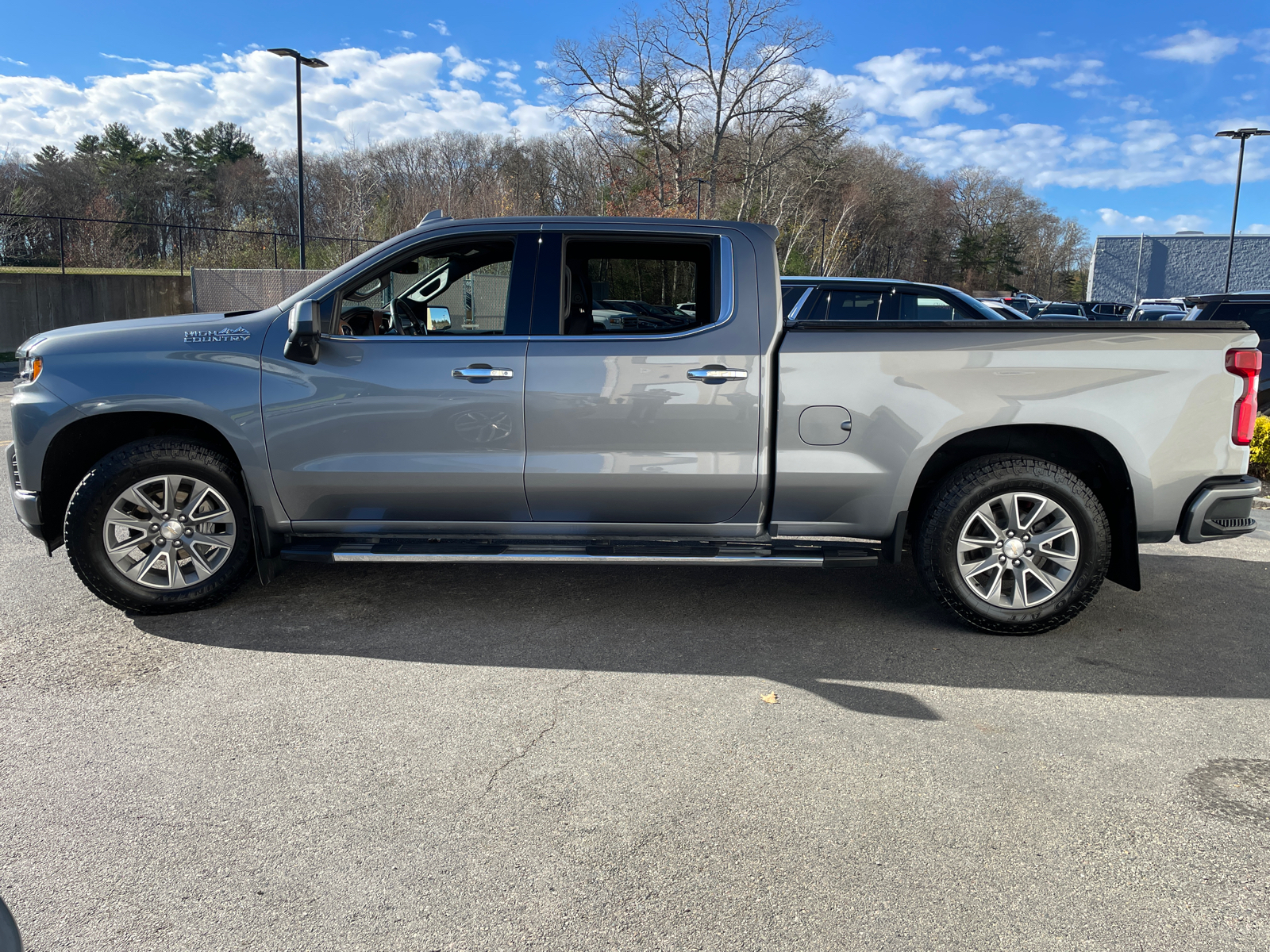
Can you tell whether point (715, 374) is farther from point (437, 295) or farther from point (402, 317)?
point (402, 317)

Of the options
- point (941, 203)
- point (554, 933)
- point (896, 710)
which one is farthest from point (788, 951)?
point (941, 203)

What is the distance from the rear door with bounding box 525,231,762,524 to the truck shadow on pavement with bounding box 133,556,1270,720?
61 cm

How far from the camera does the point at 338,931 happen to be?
2.40 meters

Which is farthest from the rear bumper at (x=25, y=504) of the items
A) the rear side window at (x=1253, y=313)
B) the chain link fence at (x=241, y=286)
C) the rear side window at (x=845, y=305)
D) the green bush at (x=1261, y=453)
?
the chain link fence at (x=241, y=286)

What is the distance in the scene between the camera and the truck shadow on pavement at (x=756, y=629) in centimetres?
421

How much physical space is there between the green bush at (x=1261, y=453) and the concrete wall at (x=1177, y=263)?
6393 centimetres

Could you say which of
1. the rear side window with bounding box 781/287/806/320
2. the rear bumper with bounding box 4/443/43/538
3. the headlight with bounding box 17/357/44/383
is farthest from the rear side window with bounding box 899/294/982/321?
the rear bumper with bounding box 4/443/43/538

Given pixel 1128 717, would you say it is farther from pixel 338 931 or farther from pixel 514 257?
pixel 514 257

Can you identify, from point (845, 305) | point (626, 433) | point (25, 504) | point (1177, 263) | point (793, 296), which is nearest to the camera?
point (626, 433)

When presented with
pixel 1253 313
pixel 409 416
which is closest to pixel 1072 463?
pixel 409 416

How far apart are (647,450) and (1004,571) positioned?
74.1 inches

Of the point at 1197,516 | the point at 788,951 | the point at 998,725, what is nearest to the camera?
the point at 788,951

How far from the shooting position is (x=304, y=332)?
4.44m

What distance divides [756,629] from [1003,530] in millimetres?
1313
